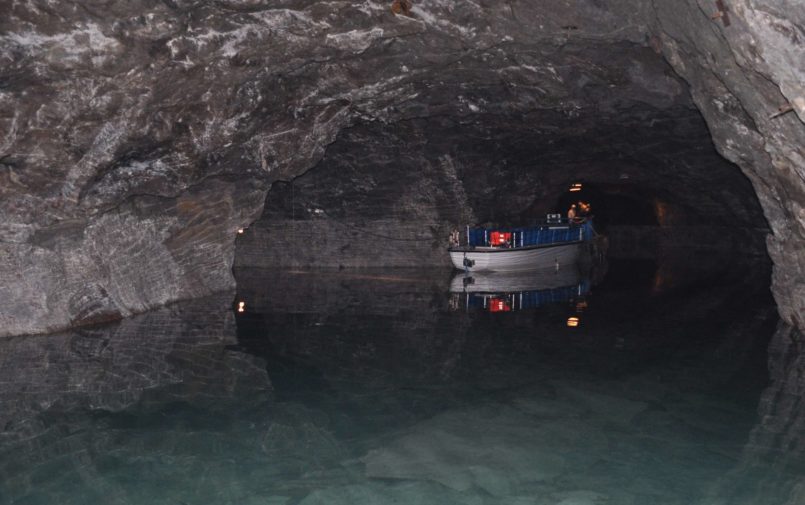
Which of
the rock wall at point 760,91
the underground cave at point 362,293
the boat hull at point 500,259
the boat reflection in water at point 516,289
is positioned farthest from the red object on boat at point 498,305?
the boat hull at point 500,259

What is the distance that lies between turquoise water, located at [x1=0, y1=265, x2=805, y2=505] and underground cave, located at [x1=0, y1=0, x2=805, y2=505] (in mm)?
46

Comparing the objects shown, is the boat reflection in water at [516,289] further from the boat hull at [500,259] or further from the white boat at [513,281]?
the boat hull at [500,259]

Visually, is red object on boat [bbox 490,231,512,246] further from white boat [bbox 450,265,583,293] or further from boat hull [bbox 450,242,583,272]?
white boat [bbox 450,265,583,293]

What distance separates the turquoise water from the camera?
6.07 m

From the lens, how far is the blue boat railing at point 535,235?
24281 millimetres

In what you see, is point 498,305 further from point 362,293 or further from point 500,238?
point 500,238

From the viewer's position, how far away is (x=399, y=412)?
8.07 m

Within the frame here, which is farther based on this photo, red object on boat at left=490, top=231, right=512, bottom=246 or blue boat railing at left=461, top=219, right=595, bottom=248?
blue boat railing at left=461, top=219, right=595, bottom=248

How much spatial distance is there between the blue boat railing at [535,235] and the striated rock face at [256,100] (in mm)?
5685

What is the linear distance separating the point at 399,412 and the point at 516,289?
436 inches

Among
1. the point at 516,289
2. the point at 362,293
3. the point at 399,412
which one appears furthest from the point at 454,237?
the point at 399,412

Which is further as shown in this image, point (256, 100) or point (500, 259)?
point (500, 259)

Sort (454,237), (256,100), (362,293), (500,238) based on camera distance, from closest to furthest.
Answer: (256,100), (362,293), (500,238), (454,237)

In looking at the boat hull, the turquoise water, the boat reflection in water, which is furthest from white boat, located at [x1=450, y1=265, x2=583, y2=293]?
the turquoise water
